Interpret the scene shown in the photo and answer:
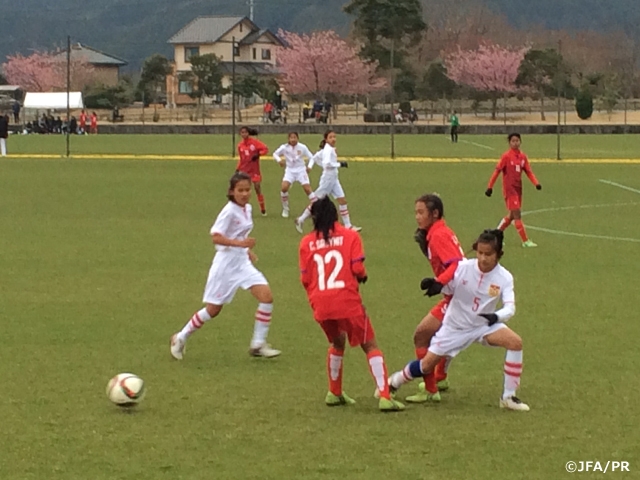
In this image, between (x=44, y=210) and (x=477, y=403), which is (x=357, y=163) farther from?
(x=477, y=403)

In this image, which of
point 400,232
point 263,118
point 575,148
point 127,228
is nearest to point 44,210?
point 127,228

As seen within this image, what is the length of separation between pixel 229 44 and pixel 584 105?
60703 mm

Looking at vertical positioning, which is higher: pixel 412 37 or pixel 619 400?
pixel 412 37

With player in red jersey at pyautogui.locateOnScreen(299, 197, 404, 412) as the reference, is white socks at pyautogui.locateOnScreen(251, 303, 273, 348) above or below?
below

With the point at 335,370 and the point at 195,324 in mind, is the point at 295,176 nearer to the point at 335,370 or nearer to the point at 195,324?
the point at 195,324

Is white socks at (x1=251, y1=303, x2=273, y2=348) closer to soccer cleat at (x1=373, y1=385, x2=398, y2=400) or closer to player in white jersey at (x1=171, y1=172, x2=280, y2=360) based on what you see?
player in white jersey at (x1=171, y1=172, x2=280, y2=360)

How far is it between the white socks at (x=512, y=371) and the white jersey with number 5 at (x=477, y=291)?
0.32m

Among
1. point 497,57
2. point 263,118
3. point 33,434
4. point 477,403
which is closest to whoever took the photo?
point 33,434

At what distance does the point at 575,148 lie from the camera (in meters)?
51.7

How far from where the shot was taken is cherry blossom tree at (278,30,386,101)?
338 ft

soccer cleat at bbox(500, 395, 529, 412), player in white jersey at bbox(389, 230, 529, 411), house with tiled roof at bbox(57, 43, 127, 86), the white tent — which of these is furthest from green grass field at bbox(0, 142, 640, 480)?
house with tiled roof at bbox(57, 43, 127, 86)

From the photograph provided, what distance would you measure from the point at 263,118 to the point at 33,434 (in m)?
75.2

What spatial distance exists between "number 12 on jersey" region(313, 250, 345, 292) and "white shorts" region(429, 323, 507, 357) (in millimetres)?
869

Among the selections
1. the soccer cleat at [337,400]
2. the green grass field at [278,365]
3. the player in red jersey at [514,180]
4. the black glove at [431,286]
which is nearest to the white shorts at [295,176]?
the green grass field at [278,365]
